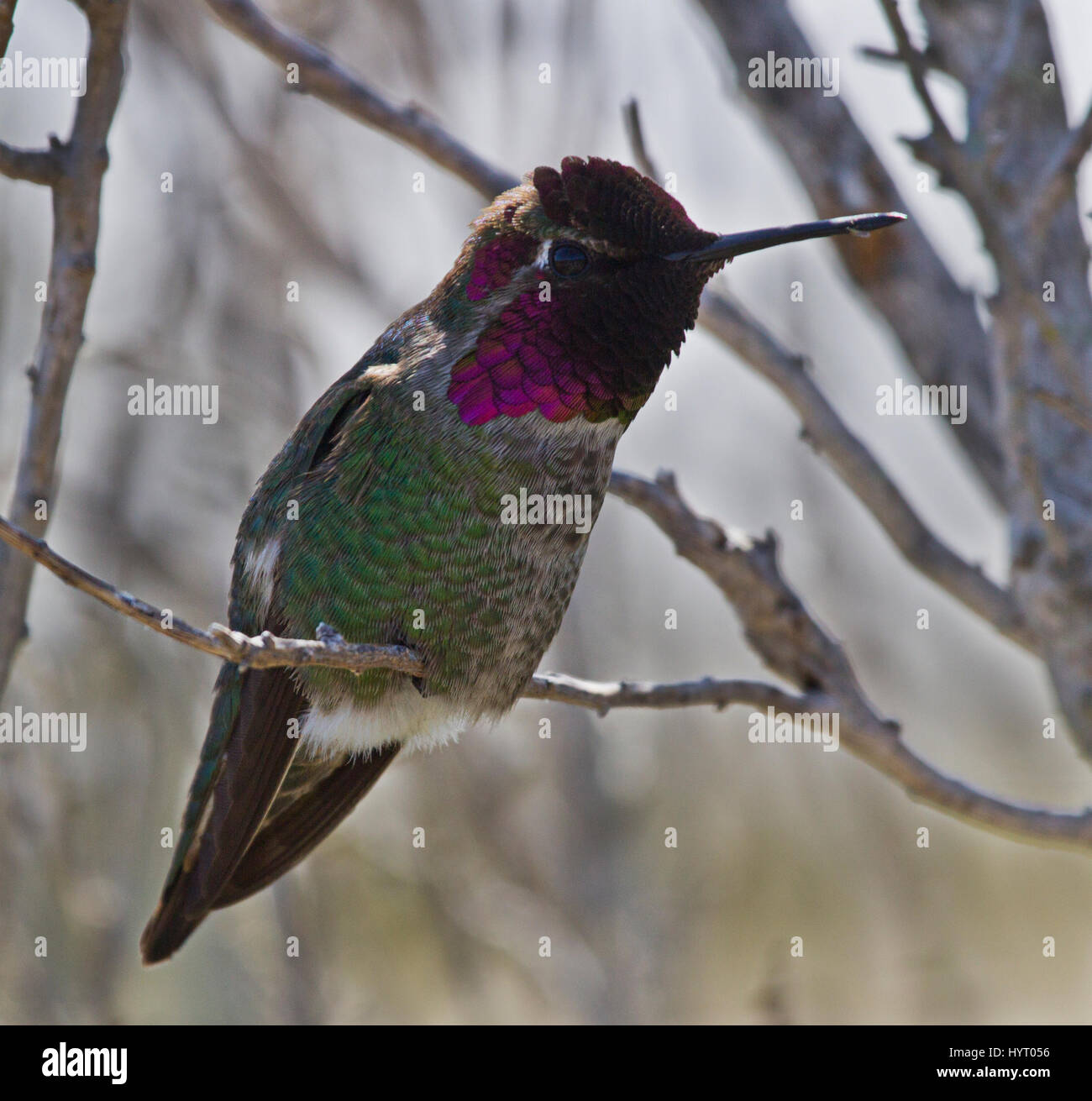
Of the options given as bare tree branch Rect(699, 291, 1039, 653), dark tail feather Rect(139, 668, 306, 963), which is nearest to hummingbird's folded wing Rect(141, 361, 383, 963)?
dark tail feather Rect(139, 668, 306, 963)

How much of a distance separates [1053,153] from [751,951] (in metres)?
8.21

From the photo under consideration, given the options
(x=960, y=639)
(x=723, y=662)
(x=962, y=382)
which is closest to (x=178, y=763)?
(x=723, y=662)

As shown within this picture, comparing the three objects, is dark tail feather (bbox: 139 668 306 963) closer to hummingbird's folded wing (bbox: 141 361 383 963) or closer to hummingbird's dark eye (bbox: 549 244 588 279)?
hummingbird's folded wing (bbox: 141 361 383 963)

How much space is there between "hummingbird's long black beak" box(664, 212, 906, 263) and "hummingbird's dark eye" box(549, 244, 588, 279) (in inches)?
8.2

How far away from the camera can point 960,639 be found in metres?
8.38

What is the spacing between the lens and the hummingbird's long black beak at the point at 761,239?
2.67 metres

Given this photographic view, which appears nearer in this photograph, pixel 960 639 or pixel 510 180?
pixel 510 180

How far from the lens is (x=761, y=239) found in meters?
2.70

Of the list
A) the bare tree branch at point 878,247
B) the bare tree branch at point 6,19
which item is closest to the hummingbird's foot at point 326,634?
the bare tree branch at point 6,19

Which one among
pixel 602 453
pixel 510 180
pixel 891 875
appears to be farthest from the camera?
pixel 891 875

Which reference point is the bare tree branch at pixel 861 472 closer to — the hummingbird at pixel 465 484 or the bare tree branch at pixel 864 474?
the bare tree branch at pixel 864 474

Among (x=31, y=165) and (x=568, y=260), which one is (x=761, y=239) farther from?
(x=31, y=165)

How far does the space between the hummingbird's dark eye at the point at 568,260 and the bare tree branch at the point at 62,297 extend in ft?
3.64
